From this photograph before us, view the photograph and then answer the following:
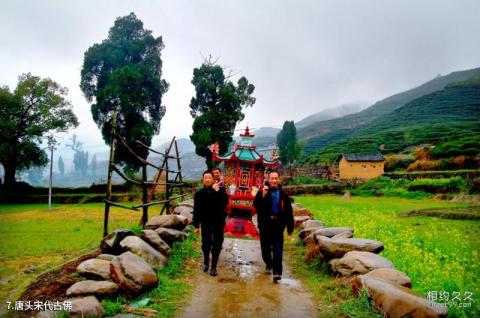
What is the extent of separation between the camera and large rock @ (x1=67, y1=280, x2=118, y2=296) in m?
4.86

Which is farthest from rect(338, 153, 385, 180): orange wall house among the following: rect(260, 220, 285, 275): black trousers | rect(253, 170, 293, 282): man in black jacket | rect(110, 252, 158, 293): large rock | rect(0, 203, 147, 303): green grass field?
rect(110, 252, 158, 293): large rock

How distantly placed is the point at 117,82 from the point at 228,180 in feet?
79.1

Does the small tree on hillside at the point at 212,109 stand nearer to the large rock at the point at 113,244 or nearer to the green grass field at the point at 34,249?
the green grass field at the point at 34,249

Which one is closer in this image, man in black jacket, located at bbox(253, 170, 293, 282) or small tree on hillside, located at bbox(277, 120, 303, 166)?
man in black jacket, located at bbox(253, 170, 293, 282)

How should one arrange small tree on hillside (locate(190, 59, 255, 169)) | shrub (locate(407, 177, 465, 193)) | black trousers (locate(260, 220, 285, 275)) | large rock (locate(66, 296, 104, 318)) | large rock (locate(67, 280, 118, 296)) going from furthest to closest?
small tree on hillside (locate(190, 59, 255, 169))
shrub (locate(407, 177, 465, 193))
black trousers (locate(260, 220, 285, 275))
large rock (locate(67, 280, 118, 296))
large rock (locate(66, 296, 104, 318))

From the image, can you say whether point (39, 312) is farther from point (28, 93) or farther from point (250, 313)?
point (28, 93)

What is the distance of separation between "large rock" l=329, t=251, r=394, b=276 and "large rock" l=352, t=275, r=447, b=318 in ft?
2.76

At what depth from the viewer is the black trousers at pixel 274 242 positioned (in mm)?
6504

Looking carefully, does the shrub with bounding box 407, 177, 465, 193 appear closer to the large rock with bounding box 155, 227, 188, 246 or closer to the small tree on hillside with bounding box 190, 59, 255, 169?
the small tree on hillside with bounding box 190, 59, 255, 169

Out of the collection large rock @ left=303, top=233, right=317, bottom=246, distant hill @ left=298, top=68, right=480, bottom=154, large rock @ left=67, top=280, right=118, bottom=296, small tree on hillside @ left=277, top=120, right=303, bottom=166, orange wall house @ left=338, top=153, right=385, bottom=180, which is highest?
distant hill @ left=298, top=68, right=480, bottom=154

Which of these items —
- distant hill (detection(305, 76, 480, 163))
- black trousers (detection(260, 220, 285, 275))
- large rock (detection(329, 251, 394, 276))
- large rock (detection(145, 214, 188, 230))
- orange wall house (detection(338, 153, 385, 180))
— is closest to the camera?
large rock (detection(329, 251, 394, 276))

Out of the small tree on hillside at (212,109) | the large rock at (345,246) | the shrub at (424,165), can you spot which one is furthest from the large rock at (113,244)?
the shrub at (424,165)

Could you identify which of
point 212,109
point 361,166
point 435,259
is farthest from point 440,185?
point 435,259

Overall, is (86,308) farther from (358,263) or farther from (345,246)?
(345,246)
